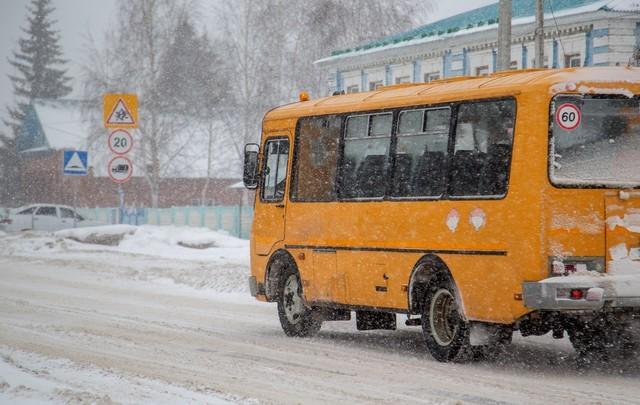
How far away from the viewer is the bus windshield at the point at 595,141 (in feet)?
38.8

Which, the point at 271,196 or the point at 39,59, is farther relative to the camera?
the point at 39,59

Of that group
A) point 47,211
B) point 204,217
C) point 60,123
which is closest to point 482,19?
point 204,217

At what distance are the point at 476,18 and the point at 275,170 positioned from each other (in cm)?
Result: 2528

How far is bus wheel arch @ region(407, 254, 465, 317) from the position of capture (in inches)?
518

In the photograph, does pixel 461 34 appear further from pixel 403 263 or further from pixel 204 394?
pixel 204 394

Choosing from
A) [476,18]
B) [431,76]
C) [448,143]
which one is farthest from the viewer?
[431,76]

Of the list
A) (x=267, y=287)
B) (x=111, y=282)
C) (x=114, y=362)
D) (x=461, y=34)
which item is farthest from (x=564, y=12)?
(x=114, y=362)

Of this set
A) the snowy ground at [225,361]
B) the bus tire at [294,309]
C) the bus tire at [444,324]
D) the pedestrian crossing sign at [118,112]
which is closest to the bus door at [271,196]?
the bus tire at [294,309]

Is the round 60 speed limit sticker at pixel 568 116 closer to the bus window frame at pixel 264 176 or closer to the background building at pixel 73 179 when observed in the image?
the bus window frame at pixel 264 176

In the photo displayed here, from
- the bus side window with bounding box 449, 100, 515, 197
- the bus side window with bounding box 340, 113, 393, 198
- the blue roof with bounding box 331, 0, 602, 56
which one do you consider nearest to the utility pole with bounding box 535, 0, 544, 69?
the bus side window with bounding box 340, 113, 393, 198

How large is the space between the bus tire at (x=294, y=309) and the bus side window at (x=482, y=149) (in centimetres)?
377

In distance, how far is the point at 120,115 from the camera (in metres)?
28.2

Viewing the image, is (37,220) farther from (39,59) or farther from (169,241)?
(39,59)

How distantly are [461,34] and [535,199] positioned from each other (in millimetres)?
27798
